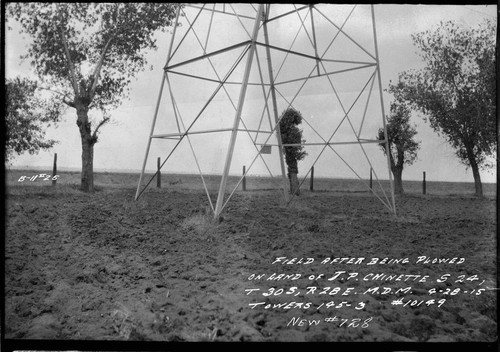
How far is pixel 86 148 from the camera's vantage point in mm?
3965

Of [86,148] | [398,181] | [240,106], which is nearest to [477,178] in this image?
[240,106]

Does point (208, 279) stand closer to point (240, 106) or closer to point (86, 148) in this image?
point (86, 148)

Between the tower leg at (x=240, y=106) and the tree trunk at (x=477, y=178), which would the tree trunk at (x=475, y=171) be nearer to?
the tree trunk at (x=477, y=178)

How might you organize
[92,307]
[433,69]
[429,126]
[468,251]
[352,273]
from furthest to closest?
[433,69] → [429,126] → [468,251] → [352,273] → [92,307]

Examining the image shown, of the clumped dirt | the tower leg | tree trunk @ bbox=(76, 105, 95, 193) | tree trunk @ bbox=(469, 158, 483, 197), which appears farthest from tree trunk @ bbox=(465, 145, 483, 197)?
tree trunk @ bbox=(76, 105, 95, 193)

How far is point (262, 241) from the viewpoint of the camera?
4.15m

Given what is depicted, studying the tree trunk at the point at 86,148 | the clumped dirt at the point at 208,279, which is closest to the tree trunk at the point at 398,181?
the clumped dirt at the point at 208,279

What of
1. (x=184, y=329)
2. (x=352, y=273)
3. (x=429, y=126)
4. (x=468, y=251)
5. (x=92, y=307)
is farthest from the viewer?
(x=429, y=126)

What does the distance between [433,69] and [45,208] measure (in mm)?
6043

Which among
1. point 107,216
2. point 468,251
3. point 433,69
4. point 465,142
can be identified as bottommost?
point 468,251

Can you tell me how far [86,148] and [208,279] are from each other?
6.59 feet

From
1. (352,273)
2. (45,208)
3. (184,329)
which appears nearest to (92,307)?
(184,329)

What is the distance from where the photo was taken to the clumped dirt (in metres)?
3.01

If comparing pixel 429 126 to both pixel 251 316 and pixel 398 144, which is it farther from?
pixel 251 316
